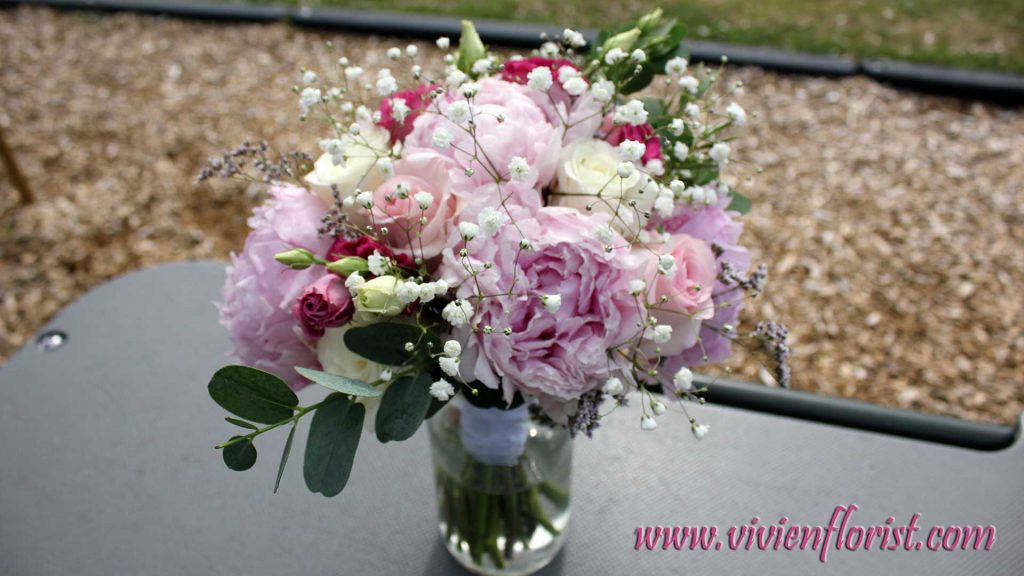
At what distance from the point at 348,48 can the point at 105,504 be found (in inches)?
102

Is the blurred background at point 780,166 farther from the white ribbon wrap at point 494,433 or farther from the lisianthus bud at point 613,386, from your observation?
the lisianthus bud at point 613,386

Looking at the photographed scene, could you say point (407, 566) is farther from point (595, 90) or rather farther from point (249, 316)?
point (595, 90)

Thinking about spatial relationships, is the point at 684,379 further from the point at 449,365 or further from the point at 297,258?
the point at 297,258

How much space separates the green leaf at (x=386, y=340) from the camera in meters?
0.67

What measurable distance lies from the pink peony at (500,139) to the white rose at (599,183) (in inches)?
0.6

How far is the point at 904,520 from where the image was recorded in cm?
102

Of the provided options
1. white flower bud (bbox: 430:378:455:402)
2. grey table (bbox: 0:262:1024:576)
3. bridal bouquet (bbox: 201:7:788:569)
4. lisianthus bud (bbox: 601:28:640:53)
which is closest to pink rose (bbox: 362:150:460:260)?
→ bridal bouquet (bbox: 201:7:788:569)

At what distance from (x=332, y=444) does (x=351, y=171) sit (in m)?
0.24

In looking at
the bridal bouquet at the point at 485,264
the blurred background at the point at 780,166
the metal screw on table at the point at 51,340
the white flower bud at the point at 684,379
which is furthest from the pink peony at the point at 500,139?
the blurred background at the point at 780,166

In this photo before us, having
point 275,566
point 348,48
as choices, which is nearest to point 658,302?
point 275,566

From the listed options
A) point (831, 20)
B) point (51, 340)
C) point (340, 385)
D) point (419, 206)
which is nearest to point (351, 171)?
point (419, 206)

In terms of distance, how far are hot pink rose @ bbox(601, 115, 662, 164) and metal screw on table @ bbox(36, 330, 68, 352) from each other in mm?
998

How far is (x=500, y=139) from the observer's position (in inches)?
26.3

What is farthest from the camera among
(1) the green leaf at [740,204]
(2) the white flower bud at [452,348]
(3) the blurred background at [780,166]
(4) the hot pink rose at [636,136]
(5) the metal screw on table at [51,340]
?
(3) the blurred background at [780,166]
